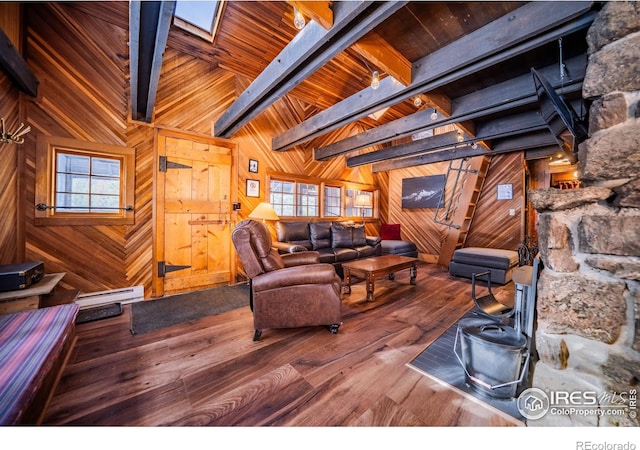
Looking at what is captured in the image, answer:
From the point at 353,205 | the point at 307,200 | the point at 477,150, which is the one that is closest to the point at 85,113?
the point at 307,200

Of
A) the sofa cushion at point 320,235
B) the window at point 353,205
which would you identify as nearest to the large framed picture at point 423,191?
the window at point 353,205

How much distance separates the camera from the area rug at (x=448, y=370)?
134 cm

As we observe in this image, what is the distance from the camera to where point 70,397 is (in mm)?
1374

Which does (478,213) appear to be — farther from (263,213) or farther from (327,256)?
(263,213)

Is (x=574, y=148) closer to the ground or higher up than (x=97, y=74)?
closer to the ground

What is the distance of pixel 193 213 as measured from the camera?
11.7 ft

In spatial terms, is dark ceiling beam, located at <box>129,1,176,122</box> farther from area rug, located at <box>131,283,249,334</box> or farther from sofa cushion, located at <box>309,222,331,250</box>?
sofa cushion, located at <box>309,222,331,250</box>

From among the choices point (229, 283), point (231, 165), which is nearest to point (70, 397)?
point (229, 283)

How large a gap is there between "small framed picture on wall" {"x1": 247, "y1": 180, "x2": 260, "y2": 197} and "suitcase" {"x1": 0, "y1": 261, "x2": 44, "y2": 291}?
2611 millimetres

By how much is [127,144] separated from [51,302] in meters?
1.99

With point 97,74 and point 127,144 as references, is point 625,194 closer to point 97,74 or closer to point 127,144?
point 127,144

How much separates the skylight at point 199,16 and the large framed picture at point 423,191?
516 cm

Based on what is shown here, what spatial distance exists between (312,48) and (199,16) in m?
2.37

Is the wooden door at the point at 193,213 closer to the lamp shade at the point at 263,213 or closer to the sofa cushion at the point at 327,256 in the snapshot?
the lamp shade at the point at 263,213
